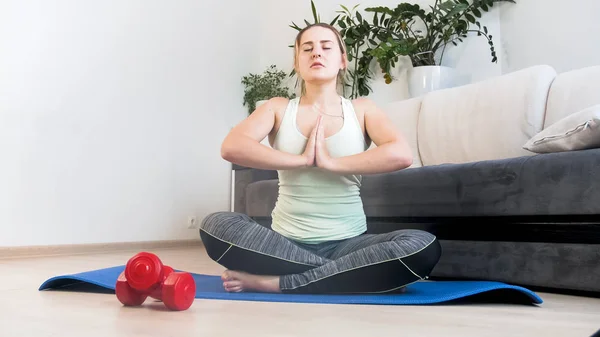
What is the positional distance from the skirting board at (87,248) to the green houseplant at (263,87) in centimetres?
114

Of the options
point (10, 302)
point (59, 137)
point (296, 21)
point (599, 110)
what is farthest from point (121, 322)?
point (296, 21)

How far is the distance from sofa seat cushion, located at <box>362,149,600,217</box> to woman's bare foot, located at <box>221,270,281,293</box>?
0.75m

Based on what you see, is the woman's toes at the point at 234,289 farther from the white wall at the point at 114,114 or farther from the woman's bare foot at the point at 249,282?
the white wall at the point at 114,114

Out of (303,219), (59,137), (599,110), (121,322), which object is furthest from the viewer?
(59,137)

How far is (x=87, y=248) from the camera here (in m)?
3.22

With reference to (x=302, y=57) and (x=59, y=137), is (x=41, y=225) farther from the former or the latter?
(x=302, y=57)

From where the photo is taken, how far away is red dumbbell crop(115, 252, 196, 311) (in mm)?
1248

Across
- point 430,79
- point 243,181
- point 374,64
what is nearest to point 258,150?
point 243,181

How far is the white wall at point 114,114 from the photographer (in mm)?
2959

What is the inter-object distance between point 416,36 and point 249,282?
234 centimetres

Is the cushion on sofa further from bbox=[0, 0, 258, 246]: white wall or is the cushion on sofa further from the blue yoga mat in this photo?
bbox=[0, 0, 258, 246]: white wall

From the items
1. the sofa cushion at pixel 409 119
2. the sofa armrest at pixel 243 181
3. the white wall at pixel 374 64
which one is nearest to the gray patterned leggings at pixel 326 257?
the sofa cushion at pixel 409 119

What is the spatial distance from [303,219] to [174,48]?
264 centimetres

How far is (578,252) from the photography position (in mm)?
1606
